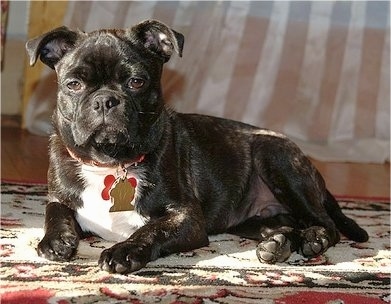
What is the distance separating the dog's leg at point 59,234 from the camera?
2518 mm

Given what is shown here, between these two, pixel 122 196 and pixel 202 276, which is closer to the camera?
pixel 202 276

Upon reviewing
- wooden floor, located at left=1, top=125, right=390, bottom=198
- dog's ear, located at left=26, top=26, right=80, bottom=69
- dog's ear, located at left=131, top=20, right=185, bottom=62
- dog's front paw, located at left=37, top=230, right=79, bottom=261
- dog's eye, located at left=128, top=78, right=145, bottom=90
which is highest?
dog's ear, located at left=131, top=20, right=185, bottom=62

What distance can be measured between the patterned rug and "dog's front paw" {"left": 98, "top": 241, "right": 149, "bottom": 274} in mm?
24

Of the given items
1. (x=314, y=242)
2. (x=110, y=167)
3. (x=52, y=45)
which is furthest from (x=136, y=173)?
(x=314, y=242)

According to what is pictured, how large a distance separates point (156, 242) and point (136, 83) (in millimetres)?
538

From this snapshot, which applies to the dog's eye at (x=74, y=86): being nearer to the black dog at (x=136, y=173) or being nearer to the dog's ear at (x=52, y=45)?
the black dog at (x=136, y=173)

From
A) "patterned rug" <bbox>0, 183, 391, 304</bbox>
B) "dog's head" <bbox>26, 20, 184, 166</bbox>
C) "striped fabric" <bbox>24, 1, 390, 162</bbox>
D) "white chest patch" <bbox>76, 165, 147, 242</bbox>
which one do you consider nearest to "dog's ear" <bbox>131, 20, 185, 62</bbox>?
"dog's head" <bbox>26, 20, 184, 166</bbox>

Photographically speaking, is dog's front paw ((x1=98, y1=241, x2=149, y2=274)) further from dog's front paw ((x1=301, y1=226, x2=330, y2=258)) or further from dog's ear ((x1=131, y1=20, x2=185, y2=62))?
dog's ear ((x1=131, y1=20, x2=185, y2=62))

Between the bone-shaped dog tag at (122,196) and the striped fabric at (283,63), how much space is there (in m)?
3.16

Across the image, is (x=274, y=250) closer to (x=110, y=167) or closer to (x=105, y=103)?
(x=110, y=167)

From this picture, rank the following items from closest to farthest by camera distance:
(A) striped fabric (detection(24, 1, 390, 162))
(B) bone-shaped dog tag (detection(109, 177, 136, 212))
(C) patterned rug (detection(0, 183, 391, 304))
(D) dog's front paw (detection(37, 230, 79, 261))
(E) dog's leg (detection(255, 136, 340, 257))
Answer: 1. (C) patterned rug (detection(0, 183, 391, 304))
2. (D) dog's front paw (detection(37, 230, 79, 261))
3. (B) bone-shaped dog tag (detection(109, 177, 136, 212))
4. (E) dog's leg (detection(255, 136, 340, 257))
5. (A) striped fabric (detection(24, 1, 390, 162))

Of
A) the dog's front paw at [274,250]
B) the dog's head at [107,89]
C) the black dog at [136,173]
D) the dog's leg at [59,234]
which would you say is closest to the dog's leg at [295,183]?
the black dog at [136,173]

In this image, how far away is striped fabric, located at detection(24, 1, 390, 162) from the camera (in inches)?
232

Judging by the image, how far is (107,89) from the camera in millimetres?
2594
